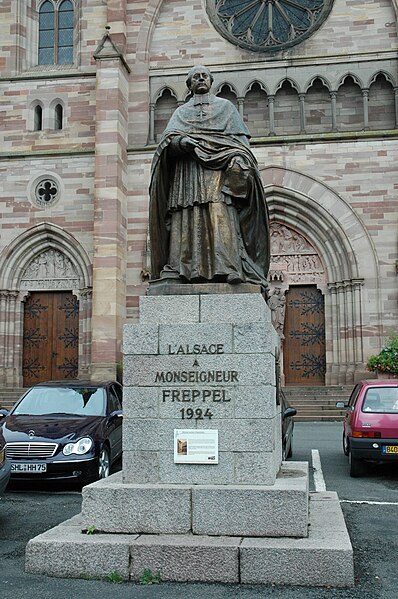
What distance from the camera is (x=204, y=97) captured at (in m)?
6.55

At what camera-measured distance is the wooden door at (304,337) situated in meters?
22.8

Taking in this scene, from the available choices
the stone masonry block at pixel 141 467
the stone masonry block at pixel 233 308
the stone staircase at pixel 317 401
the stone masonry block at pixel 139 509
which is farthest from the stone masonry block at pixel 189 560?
the stone staircase at pixel 317 401

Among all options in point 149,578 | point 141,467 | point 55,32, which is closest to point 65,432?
point 141,467

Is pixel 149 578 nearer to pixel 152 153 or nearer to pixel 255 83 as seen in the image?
pixel 152 153

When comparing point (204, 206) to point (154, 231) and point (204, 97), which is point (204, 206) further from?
point (204, 97)

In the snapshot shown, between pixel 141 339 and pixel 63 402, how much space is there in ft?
17.2

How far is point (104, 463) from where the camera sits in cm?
980

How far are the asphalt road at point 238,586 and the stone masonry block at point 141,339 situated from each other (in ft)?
5.93

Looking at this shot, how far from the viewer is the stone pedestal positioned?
506 centimetres

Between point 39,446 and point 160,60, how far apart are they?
1786cm

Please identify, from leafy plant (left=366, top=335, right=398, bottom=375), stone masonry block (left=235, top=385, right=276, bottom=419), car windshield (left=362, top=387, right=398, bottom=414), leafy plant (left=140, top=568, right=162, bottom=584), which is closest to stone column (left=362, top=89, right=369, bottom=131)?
leafy plant (left=366, top=335, right=398, bottom=375)

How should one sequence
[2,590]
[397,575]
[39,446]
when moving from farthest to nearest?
[39,446], [397,575], [2,590]

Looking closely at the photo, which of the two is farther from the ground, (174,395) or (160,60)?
(160,60)

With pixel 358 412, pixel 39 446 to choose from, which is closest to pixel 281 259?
pixel 358 412
